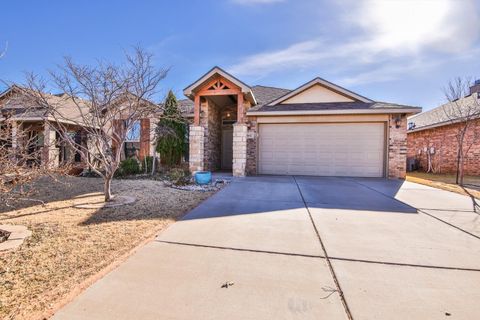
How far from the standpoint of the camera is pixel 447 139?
1459 cm

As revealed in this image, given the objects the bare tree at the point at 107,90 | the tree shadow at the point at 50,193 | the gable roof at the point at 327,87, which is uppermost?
the gable roof at the point at 327,87

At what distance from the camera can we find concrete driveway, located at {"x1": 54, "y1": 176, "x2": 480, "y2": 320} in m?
1.95

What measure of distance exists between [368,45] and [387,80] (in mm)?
5770

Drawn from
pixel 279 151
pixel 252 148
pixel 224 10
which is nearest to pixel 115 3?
→ pixel 224 10

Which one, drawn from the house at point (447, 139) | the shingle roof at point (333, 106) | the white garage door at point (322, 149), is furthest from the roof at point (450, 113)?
the white garage door at point (322, 149)

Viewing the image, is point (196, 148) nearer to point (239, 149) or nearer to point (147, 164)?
point (239, 149)

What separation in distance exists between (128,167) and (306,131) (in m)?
8.47

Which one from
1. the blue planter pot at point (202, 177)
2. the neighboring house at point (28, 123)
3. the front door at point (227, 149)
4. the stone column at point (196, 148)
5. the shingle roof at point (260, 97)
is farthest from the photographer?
the front door at point (227, 149)

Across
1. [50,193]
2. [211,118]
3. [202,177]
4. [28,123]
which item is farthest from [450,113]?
[28,123]

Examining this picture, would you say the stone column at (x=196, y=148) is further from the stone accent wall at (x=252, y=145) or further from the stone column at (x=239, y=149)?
the stone accent wall at (x=252, y=145)

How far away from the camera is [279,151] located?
36.8 feet

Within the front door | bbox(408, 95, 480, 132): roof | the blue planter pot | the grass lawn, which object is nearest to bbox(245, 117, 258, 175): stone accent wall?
the front door

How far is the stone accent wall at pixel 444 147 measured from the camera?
13.3 m

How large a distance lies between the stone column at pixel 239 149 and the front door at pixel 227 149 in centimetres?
338
